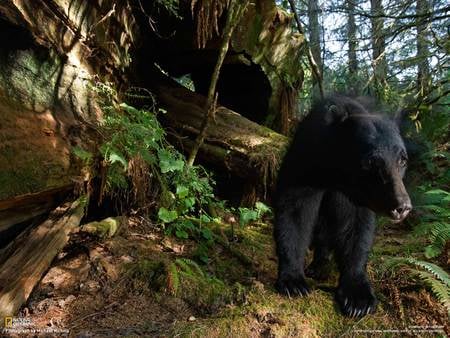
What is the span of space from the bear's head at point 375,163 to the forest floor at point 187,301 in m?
0.66

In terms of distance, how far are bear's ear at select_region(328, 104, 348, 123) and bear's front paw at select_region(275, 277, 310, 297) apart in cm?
125

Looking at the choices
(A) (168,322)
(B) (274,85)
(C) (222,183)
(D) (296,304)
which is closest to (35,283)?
(A) (168,322)

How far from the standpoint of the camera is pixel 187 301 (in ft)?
10.2

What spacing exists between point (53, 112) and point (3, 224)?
95cm

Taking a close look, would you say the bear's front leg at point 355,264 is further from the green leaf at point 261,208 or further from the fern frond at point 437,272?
the green leaf at point 261,208

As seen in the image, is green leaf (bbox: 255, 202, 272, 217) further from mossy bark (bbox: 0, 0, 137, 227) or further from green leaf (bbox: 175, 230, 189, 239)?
mossy bark (bbox: 0, 0, 137, 227)

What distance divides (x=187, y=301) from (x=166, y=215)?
1122mm

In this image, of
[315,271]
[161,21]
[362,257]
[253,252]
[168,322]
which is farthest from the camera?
[161,21]

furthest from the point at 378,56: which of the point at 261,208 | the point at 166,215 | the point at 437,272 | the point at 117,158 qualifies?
the point at 117,158

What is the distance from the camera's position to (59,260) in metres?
3.38

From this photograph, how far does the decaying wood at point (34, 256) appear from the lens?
9.09ft

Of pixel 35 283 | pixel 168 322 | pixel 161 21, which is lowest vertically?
pixel 168 322

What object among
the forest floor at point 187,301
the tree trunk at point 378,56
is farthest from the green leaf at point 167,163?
the tree trunk at point 378,56

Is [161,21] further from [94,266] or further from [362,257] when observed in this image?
[362,257]
